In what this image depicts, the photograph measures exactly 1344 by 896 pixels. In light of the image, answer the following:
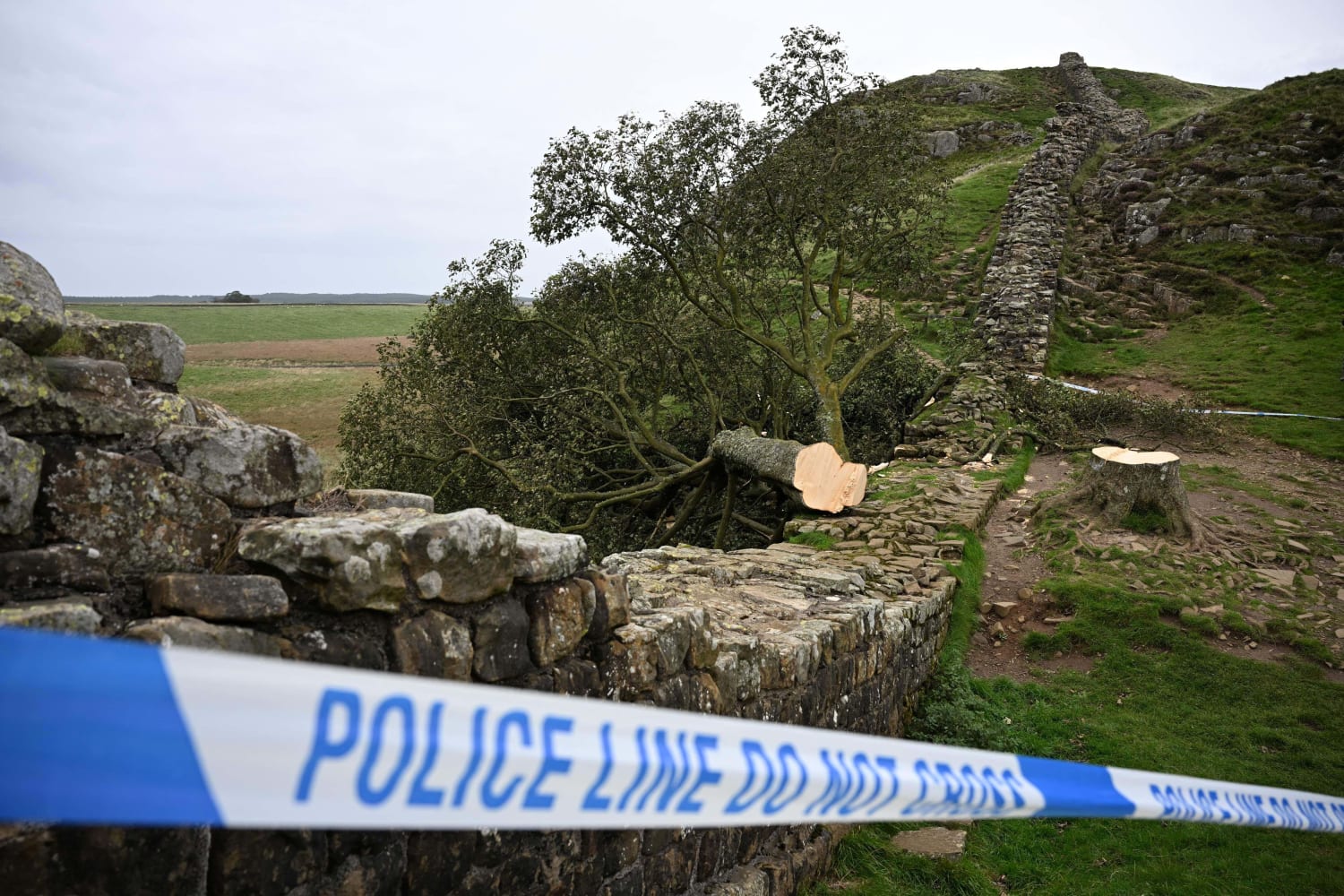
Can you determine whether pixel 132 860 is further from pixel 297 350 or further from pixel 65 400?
pixel 297 350

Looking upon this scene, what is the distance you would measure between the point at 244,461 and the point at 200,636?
67cm

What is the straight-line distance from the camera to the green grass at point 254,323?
42.4 ft

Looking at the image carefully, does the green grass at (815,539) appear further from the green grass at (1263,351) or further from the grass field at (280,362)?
the green grass at (1263,351)

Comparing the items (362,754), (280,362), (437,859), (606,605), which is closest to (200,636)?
(362,754)

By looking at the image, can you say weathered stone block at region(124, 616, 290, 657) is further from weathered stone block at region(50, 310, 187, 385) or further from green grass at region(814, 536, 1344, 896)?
green grass at region(814, 536, 1344, 896)

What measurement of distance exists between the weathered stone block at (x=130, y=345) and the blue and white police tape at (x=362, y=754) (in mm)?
1650

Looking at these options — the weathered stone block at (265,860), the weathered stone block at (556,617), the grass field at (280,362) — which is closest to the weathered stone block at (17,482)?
the weathered stone block at (265,860)

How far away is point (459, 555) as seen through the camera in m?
2.83

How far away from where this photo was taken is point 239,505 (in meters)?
2.64

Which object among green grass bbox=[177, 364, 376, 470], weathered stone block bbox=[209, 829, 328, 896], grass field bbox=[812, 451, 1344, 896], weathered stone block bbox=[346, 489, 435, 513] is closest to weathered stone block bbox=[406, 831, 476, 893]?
weathered stone block bbox=[209, 829, 328, 896]

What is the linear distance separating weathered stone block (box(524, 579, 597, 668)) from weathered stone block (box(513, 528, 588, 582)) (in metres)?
0.06

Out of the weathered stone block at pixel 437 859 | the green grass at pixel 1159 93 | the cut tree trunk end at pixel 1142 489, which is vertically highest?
the green grass at pixel 1159 93

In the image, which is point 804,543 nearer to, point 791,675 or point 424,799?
point 791,675

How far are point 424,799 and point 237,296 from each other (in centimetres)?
2407
